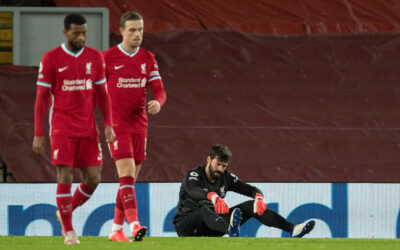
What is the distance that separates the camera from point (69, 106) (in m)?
5.68

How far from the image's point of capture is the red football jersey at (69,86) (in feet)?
18.5

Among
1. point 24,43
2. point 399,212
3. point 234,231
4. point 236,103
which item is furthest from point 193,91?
point 234,231

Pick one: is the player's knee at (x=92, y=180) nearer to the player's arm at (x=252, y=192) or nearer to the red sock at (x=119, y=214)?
the red sock at (x=119, y=214)

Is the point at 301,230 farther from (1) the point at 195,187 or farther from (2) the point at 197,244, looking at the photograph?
(2) the point at 197,244

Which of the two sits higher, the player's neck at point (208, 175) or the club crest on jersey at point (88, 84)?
the club crest on jersey at point (88, 84)

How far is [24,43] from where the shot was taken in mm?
11555

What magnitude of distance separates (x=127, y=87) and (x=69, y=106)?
85 centimetres

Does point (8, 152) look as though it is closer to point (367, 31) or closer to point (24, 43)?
point (24, 43)

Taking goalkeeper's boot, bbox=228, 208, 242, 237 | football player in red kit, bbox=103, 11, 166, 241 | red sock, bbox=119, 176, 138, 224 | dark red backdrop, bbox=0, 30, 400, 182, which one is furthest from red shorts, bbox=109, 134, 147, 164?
dark red backdrop, bbox=0, 30, 400, 182

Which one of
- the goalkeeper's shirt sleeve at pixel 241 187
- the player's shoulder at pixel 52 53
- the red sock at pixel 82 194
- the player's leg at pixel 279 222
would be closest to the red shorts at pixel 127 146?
the red sock at pixel 82 194

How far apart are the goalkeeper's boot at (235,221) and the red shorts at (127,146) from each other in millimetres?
1178

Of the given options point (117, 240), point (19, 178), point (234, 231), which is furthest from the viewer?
point (19, 178)

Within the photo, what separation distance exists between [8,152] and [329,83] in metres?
4.48

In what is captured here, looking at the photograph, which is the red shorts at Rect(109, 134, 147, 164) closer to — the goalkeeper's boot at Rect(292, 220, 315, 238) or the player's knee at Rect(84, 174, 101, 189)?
the player's knee at Rect(84, 174, 101, 189)
